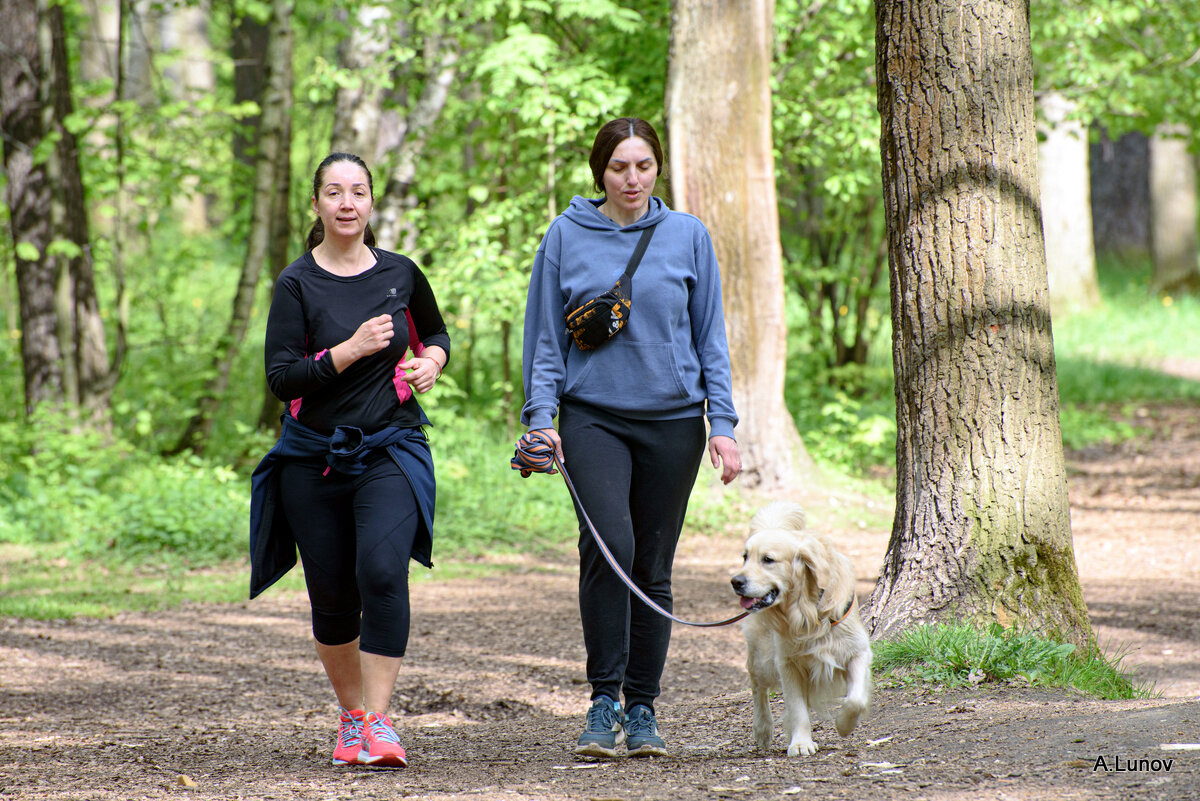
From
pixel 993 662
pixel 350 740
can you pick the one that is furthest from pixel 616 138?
pixel 993 662

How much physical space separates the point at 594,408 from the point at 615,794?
1296 mm

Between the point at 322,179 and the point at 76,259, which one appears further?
the point at 76,259

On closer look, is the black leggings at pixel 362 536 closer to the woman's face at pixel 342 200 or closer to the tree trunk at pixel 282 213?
the woman's face at pixel 342 200

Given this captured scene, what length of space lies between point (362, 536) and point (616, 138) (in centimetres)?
166

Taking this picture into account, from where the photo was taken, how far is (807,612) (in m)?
3.84

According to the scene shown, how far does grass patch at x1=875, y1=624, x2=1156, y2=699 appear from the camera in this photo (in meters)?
4.50

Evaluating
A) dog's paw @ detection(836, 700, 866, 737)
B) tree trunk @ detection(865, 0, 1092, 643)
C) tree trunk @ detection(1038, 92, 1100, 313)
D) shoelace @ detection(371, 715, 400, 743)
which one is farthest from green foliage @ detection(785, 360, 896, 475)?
shoelace @ detection(371, 715, 400, 743)

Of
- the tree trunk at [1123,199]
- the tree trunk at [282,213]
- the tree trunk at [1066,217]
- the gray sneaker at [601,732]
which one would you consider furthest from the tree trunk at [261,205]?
the tree trunk at [1123,199]

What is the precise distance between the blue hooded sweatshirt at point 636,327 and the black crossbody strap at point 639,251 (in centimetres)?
2

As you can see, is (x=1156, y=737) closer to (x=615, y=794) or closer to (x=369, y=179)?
(x=615, y=794)

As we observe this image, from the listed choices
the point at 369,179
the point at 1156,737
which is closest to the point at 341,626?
the point at 369,179

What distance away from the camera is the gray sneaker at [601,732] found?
3.96m

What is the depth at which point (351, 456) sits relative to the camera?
3984mm

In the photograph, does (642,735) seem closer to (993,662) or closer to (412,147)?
(993,662)
